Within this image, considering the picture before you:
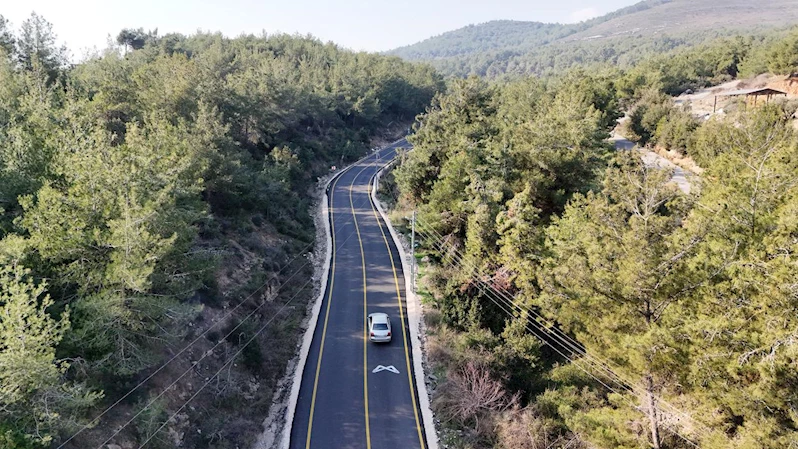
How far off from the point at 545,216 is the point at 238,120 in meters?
33.5

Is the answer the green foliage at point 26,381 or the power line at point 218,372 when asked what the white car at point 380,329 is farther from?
the green foliage at point 26,381

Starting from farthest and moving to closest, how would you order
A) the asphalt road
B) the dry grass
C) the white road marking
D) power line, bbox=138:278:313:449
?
the dry grass
the white road marking
the asphalt road
power line, bbox=138:278:313:449

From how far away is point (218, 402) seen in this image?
2052 cm

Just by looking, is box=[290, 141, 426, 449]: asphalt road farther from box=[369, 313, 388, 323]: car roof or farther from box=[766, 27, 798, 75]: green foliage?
box=[766, 27, 798, 75]: green foliage

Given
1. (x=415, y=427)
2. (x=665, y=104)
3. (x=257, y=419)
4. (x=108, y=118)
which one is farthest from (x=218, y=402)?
(x=665, y=104)

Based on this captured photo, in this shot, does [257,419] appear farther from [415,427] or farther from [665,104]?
[665,104]

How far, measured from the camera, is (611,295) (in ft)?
52.4

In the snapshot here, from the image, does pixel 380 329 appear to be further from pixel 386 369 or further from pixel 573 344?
pixel 573 344

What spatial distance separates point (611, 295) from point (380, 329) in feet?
46.2

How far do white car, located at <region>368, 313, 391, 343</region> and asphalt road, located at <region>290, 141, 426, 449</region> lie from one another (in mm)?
446

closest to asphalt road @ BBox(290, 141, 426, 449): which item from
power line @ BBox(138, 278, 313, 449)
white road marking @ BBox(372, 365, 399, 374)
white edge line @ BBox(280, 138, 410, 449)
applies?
white road marking @ BBox(372, 365, 399, 374)

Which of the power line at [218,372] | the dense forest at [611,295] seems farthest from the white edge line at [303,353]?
the dense forest at [611,295]

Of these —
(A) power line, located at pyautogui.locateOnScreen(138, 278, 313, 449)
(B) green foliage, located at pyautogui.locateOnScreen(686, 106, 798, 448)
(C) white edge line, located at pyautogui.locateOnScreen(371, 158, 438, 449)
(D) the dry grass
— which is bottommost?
(C) white edge line, located at pyautogui.locateOnScreen(371, 158, 438, 449)

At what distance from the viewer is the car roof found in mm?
27356
